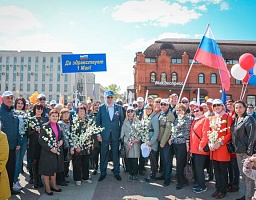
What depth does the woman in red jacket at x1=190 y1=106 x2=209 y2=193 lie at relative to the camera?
5496 millimetres

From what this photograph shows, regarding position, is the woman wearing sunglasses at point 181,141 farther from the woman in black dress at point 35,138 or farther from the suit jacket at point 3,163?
the suit jacket at point 3,163

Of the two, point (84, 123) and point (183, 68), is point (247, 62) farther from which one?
point (183, 68)

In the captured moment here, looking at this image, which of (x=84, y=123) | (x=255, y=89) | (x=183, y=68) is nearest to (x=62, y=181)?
(x=84, y=123)

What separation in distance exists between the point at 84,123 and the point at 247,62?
18.9ft

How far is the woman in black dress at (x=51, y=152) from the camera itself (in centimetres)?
551

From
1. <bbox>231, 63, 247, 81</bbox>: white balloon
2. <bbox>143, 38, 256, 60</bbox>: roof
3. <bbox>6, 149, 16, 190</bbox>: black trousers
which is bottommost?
<bbox>6, 149, 16, 190</bbox>: black trousers

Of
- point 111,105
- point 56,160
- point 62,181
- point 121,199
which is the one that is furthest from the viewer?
point 111,105

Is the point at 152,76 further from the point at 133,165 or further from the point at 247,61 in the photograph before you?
the point at 133,165

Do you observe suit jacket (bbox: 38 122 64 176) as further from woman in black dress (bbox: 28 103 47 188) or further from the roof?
the roof

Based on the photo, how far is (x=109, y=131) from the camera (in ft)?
22.3

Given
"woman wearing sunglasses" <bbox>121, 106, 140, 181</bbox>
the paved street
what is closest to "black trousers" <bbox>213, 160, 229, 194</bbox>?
the paved street

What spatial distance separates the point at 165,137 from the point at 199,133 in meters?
0.99

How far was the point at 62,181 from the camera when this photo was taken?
6.24m

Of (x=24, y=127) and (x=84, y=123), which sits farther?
(x=84, y=123)
